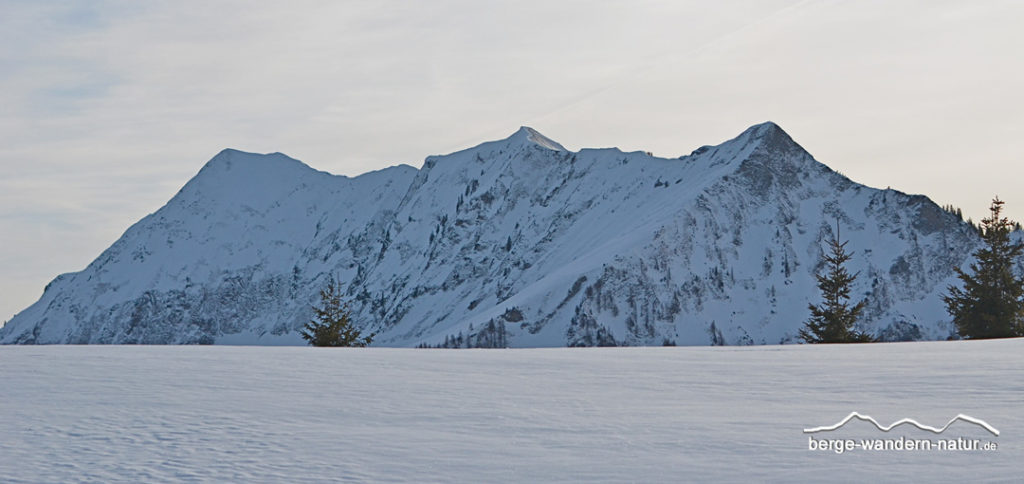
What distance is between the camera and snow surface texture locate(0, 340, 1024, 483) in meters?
10.7

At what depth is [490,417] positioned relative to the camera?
1356 centimetres

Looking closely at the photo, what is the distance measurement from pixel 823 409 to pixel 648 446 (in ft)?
11.0

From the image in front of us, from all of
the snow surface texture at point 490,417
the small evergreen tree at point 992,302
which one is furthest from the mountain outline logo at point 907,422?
the small evergreen tree at point 992,302

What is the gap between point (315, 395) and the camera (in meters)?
15.4

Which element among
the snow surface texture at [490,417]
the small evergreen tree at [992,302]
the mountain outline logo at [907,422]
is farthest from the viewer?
the small evergreen tree at [992,302]

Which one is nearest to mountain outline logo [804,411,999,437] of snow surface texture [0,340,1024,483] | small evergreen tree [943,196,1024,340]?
snow surface texture [0,340,1024,483]

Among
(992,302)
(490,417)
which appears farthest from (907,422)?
(992,302)

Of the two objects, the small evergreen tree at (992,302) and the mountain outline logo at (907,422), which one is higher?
the small evergreen tree at (992,302)

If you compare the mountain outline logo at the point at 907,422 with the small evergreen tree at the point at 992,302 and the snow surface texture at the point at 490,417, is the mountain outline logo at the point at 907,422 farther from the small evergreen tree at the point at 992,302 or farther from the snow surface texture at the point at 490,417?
the small evergreen tree at the point at 992,302

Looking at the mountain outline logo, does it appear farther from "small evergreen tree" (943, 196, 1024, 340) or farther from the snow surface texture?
"small evergreen tree" (943, 196, 1024, 340)

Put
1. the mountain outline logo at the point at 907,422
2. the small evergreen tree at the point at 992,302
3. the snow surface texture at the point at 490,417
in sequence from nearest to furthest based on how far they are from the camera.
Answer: the snow surface texture at the point at 490,417
the mountain outline logo at the point at 907,422
the small evergreen tree at the point at 992,302

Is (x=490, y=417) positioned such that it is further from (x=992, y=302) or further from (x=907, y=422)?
(x=992, y=302)

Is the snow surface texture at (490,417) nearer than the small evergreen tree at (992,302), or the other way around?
the snow surface texture at (490,417)

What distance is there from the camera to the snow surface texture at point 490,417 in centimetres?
1074
